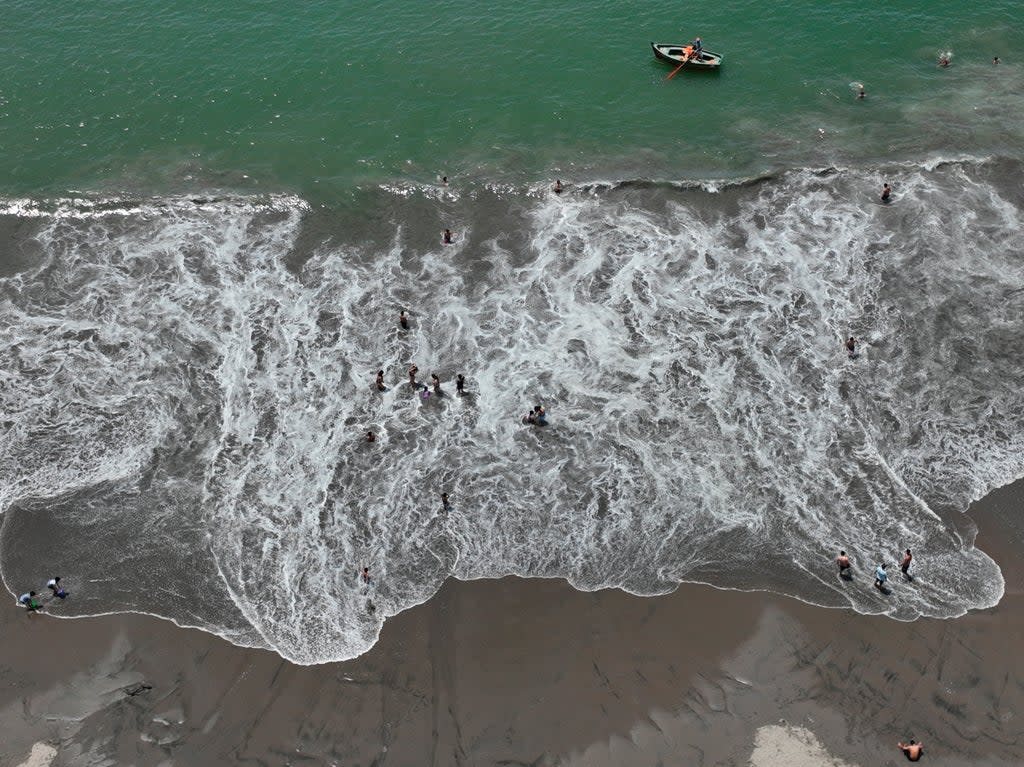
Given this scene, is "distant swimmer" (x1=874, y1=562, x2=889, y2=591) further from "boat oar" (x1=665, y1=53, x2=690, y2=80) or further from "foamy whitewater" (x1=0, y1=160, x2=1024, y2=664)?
"boat oar" (x1=665, y1=53, x2=690, y2=80)

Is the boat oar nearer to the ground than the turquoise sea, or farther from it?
farther from it

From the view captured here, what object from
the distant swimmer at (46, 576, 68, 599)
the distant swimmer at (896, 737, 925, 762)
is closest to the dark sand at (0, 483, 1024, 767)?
the distant swimmer at (896, 737, 925, 762)

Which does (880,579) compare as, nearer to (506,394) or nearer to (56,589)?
(506,394)

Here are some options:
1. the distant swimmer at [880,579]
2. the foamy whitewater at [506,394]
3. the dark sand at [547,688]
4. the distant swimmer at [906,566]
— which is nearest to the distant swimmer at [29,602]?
the dark sand at [547,688]

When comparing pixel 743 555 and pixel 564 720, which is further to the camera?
pixel 743 555

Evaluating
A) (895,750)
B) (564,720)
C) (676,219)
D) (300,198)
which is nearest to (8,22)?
(300,198)

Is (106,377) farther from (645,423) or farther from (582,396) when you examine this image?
(645,423)

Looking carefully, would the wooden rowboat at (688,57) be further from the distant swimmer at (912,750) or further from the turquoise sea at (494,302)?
the distant swimmer at (912,750)
